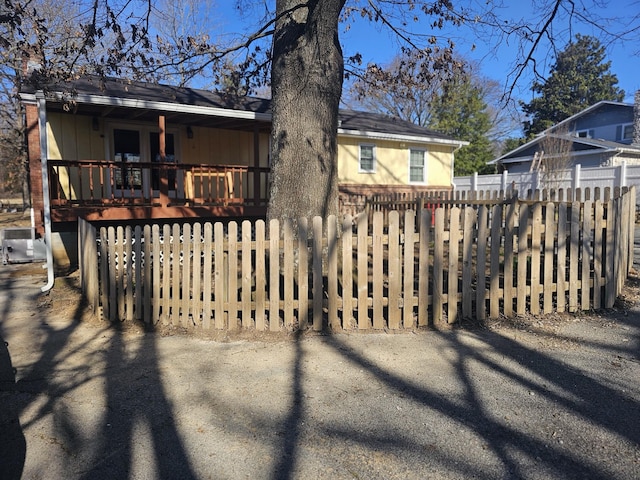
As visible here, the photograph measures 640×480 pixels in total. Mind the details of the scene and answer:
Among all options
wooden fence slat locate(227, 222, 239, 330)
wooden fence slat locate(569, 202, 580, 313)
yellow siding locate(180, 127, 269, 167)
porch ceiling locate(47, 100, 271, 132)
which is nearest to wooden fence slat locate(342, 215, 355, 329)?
wooden fence slat locate(227, 222, 239, 330)

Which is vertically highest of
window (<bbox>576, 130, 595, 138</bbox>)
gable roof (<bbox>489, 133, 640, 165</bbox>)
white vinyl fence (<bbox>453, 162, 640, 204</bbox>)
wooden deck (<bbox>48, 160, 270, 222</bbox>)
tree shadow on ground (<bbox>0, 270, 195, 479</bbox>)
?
window (<bbox>576, 130, 595, 138</bbox>)

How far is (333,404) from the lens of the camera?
362 cm

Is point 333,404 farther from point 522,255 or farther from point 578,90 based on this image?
point 578,90

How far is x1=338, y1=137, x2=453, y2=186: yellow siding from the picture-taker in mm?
16453

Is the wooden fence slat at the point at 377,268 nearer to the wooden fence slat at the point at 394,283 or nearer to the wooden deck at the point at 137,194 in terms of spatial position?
the wooden fence slat at the point at 394,283

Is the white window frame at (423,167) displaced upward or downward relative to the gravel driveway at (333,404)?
upward

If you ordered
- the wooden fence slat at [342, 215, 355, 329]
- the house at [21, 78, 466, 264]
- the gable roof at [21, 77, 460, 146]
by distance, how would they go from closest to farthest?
the wooden fence slat at [342, 215, 355, 329] < the gable roof at [21, 77, 460, 146] < the house at [21, 78, 466, 264]

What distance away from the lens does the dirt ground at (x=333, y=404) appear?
2852 mm

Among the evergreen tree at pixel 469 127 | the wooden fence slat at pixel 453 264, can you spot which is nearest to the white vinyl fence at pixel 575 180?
the evergreen tree at pixel 469 127

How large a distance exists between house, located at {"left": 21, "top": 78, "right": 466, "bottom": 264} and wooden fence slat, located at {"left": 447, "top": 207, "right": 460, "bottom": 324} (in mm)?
6889

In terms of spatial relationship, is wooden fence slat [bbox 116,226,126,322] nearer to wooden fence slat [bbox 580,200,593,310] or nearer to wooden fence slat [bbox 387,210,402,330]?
wooden fence slat [bbox 387,210,402,330]

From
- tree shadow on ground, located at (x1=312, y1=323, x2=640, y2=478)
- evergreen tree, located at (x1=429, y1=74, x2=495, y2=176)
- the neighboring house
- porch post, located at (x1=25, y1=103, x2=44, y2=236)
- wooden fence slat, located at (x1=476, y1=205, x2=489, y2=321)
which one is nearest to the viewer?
tree shadow on ground, located at (x1=312, y1=323, x2=640, y2=478)

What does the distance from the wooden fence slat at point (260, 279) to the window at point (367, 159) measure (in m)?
12.0

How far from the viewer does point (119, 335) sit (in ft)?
18.2
